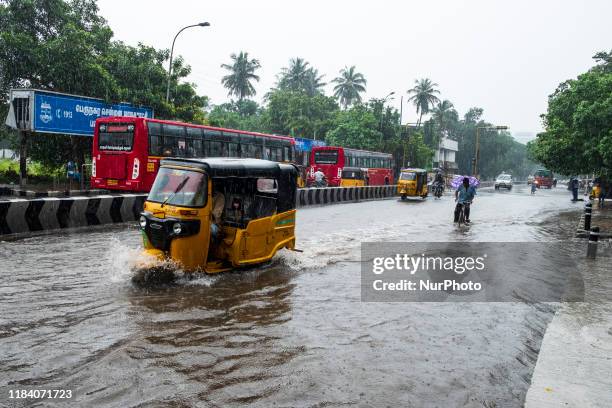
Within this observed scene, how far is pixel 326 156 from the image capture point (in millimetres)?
38906

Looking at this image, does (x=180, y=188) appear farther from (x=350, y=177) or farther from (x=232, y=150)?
(x=350, y=177)

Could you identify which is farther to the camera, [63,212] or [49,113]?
[49,113]

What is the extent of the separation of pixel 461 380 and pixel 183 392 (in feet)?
8.39

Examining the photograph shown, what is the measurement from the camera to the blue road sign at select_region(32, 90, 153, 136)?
22.9m

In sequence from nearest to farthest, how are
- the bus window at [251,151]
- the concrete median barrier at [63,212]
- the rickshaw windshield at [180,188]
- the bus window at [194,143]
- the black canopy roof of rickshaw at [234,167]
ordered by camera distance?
the rickshaw windshield at [180,188] < the black canopy roof of rickshaw at [234,167] < the concrete median barrier at [63,212] < the bus window at [194,143] < the bus window at [251,151]

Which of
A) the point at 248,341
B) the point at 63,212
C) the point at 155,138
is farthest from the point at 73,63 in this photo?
the point at 248,341

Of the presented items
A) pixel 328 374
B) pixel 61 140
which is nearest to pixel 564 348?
pixel 328 374

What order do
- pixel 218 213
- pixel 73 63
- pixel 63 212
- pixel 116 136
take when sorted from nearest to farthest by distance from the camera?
pixel 218 213, pixel 63 212, pixel 116 136, pixel 73 63

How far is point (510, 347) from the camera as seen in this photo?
6109 millimetres

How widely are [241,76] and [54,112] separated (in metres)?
57.6

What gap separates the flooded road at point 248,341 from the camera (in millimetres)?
4602

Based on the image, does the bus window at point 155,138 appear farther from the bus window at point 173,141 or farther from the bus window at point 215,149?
the bus window at point 215,149

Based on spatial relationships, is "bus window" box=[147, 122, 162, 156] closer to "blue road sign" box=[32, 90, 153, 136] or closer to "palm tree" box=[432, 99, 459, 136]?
"blue road sign" box=[32, 90, 153, 136]

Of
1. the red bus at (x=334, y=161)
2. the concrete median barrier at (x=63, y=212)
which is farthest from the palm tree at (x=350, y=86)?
the concrete median barrier at (x=63, y=212)
